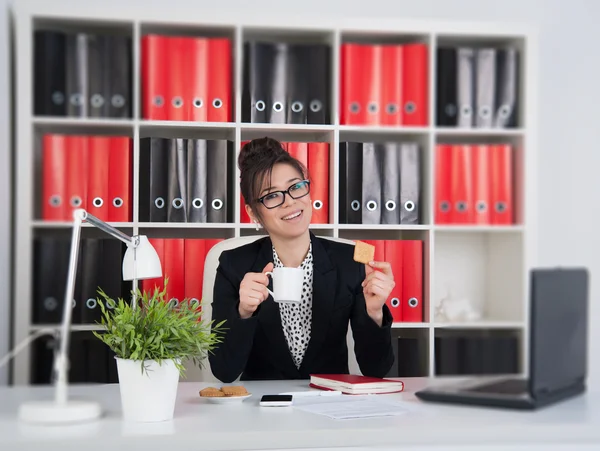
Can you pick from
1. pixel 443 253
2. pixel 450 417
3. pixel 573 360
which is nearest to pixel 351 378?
pixel 450 417

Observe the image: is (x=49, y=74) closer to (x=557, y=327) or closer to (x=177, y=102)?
(x=177, y=102)

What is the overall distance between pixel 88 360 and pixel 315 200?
108cm

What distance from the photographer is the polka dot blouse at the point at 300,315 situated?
2.54 metres

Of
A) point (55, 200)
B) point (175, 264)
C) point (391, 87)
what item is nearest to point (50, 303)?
point (55, 200)

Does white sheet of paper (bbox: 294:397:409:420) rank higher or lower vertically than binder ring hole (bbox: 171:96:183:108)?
lower

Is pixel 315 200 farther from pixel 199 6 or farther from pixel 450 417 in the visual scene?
pixel 450 417

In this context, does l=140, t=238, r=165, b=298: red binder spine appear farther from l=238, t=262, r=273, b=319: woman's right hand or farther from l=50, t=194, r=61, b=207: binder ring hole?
l=238, t=262, r=273, b=319: woman's right hand

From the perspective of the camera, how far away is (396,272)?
10.4 feet

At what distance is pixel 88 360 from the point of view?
299 cm

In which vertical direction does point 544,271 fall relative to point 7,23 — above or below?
below

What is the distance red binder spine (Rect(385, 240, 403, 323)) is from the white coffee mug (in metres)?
1.23

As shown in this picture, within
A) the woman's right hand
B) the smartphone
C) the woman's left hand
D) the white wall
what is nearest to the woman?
the woman's left hand

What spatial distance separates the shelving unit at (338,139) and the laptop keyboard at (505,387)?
1.43 metres

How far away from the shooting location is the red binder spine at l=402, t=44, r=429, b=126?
3.14m
